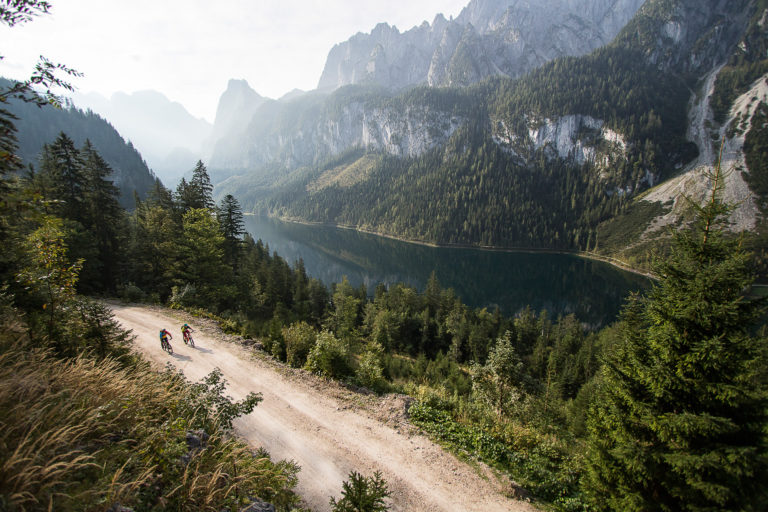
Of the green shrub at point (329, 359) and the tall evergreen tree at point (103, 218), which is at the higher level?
the tall evergreen tree at point (103, 218)

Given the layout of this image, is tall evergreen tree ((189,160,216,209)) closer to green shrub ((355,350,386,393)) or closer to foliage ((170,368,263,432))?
green shrub ((355,350,386,393))

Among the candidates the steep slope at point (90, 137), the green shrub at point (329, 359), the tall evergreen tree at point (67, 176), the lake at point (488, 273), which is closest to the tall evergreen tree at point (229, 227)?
the tall evergreen tree at point (67, 176)

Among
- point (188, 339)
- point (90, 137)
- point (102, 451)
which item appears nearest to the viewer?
point (102, 451)

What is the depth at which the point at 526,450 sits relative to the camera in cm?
1052

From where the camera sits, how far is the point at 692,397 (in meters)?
7.28

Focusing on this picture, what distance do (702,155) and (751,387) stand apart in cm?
27503

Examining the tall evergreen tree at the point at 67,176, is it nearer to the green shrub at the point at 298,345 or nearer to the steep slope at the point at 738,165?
the green shrub at the point at 298,345

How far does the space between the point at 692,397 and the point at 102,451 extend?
38.3 feet

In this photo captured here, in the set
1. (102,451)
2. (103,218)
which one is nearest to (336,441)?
(102,451)

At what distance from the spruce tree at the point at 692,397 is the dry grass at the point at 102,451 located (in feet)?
26.7

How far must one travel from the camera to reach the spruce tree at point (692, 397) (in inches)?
254

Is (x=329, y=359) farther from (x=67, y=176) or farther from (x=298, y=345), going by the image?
(x=67, y=176)

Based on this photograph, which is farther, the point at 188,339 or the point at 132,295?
the point at 132,295

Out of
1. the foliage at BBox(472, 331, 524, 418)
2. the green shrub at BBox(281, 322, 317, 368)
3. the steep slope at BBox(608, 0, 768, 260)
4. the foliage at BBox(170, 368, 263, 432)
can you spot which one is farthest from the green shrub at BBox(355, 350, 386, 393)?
the steep slope at BBox(608, 0, 768, 260)
